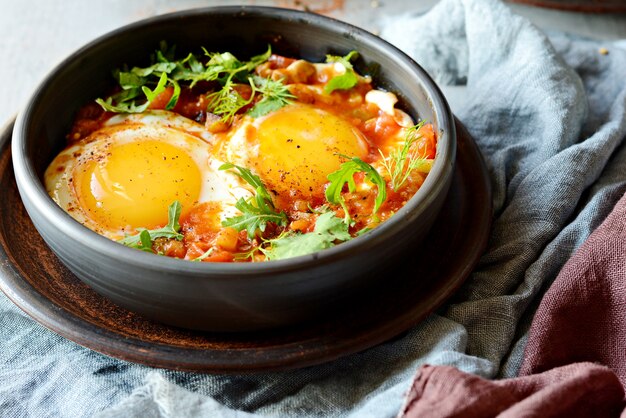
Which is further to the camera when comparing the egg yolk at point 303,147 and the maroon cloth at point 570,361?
the egg yolk at point 303,147

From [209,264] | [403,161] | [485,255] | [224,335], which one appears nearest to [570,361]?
[485,255]

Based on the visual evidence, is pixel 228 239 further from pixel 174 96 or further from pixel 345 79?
pixel 345 79

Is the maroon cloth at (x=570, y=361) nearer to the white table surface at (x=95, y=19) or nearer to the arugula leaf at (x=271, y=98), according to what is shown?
the arugula leaf at (x=271, y=98)

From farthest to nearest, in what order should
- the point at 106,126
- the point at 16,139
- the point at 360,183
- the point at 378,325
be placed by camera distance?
the point at 106,126, the point at 360,183, the point at 16,139, the point at 378,325

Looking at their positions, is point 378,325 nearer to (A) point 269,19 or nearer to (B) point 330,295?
(B) point 330,295

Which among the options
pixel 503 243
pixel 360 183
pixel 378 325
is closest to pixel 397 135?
pixel 360 183

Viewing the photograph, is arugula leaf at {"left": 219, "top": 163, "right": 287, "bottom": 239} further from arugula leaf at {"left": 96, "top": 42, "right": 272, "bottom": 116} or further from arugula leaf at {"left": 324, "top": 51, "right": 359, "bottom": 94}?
arugula leaf at {"left": 324, "top": 51, "right": 359, "bottom": 94}

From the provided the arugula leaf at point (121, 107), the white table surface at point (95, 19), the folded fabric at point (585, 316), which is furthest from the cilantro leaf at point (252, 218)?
the white table surface at point (95, 19)

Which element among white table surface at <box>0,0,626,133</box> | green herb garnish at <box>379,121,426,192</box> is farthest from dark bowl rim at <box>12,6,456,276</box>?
white table surface at <box>0,0,626,133</box>
